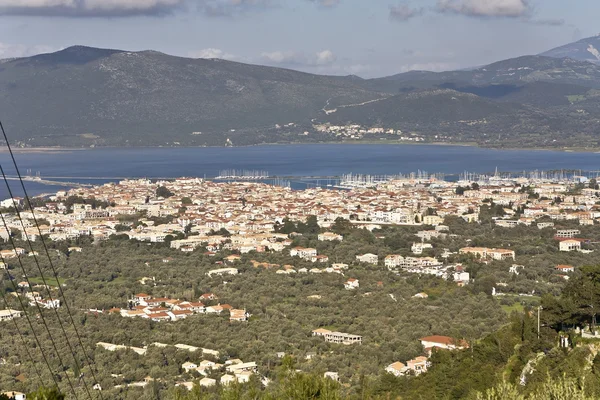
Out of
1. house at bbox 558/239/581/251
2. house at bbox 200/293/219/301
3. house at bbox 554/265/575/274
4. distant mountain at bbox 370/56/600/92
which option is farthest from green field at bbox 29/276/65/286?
distant mountain at bbox 370/56/600/92

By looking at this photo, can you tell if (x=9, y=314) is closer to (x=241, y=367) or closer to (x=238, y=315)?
(x=238, y=315)

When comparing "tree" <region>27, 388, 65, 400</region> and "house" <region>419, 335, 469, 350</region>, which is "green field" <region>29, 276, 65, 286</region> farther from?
"tree" <region>27, 388, 65, 400</region>

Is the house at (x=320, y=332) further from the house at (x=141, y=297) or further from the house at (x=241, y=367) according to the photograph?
the house at (x=141, y=297)

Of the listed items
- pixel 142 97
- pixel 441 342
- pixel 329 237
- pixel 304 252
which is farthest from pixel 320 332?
pixel 142 97

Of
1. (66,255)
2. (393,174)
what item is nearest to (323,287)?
(66,255)

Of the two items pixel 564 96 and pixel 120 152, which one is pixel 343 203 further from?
pixel 564 96

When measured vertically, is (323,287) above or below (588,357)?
below
